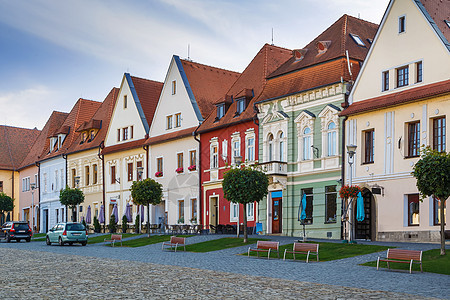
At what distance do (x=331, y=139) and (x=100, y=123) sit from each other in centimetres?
3124

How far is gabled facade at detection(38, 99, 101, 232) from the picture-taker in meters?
66.6

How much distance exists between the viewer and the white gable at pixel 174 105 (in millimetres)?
49844

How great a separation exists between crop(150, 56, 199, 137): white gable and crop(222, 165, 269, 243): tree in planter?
571 inches

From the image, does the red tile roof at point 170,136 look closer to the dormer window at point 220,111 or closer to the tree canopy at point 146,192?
the dormer window at point 220,111

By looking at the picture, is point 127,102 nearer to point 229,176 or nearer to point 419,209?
point 229,176

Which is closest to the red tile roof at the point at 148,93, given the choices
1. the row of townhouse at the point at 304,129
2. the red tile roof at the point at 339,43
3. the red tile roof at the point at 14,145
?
the row of townhouse at the point at 304,129

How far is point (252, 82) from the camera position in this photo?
45.8 metres

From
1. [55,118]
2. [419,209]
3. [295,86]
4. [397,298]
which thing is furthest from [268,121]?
[55,118]

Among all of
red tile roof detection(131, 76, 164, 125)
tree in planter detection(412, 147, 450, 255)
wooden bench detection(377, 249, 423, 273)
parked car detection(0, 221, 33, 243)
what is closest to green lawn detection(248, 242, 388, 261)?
tree in planter detection(412, 147, 450, 255)

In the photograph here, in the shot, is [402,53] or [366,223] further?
[366,223]

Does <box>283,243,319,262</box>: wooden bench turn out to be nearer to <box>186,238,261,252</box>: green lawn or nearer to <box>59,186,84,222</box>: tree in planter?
<box>186,238,261,252</box>: green lawn

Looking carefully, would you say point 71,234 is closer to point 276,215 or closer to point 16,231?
point 16,231

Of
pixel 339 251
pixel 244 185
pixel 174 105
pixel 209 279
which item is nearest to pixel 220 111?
pixel 174 105

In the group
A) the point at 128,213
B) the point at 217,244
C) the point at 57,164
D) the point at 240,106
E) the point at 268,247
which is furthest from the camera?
the point at 57,164
